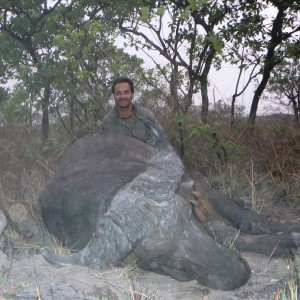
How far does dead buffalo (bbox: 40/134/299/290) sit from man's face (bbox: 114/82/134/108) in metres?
1.33

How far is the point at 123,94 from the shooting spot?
557 cm

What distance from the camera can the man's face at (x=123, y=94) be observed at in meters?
5.57

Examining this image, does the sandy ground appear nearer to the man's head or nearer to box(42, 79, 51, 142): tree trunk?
the man's head

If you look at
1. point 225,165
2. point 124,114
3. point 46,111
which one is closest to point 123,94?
point 124,114

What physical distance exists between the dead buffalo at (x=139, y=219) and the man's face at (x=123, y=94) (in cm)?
133

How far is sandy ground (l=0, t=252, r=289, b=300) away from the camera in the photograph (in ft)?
10.5

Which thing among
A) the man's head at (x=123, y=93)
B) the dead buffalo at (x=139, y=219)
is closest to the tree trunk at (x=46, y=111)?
the man's head at (x=123, y=93)

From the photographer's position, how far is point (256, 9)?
990cm

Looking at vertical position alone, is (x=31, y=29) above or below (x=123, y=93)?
above

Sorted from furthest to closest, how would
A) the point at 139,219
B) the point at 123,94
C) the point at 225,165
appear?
1. the point at 225,165
2. the point at 123,94
3. the point at 139,219

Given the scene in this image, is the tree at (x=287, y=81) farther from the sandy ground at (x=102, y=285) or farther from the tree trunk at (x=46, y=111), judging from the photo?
the sandy ground at (x=102, y=285)

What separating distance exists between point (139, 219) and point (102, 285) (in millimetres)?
481

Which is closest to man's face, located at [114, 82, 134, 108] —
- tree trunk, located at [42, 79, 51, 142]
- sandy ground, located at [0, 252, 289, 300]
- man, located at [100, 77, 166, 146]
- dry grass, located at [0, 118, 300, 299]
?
man, located at [100, 77, 166, 146]

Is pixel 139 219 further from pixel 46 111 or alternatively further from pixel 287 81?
Answer: pixel 287 81
